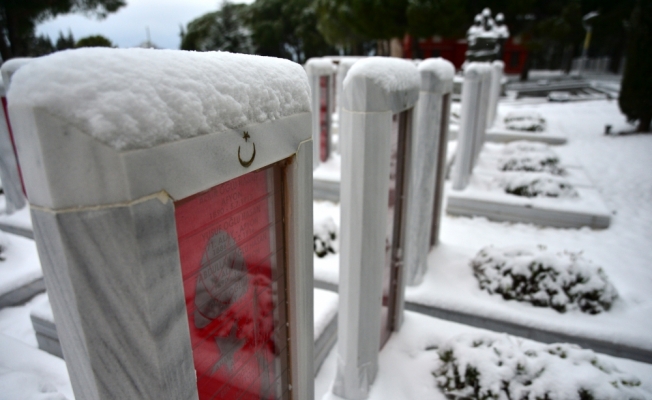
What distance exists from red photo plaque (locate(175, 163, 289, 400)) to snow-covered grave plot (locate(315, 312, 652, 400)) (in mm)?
1310

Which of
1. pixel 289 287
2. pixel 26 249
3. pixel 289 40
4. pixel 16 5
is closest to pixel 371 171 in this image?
pixel 289 287

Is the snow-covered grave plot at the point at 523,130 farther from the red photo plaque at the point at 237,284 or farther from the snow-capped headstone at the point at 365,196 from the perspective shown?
the red photo plaque at the point at 237,284

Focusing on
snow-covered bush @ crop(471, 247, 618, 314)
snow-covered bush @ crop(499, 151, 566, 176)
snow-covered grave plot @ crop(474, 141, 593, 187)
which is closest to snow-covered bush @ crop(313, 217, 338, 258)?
snow-covered bush @ crop(471, 247, 618, 314)

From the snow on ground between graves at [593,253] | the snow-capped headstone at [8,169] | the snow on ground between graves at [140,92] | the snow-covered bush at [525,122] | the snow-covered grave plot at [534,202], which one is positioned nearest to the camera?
the snow on ground between graves at [140,92]

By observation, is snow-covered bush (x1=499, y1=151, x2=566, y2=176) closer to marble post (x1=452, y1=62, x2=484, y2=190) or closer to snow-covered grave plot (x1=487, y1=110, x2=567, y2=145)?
marble post (x1=452, y1=62, x2=484, y2=190)

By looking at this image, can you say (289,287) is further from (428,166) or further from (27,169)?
(428,166)

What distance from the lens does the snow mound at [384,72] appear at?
7.40 ft

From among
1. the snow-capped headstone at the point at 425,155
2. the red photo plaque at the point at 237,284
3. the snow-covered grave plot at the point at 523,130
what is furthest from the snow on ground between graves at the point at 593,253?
the red photo plaque at the point at 237,284

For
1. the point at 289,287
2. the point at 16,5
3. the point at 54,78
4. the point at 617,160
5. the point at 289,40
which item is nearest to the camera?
the point at 54,78

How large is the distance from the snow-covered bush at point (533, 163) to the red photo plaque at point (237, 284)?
6910 millimetres

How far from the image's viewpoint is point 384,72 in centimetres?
235

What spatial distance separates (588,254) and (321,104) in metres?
5.13

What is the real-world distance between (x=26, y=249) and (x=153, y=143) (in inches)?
190

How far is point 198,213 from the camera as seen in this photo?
120 cm
